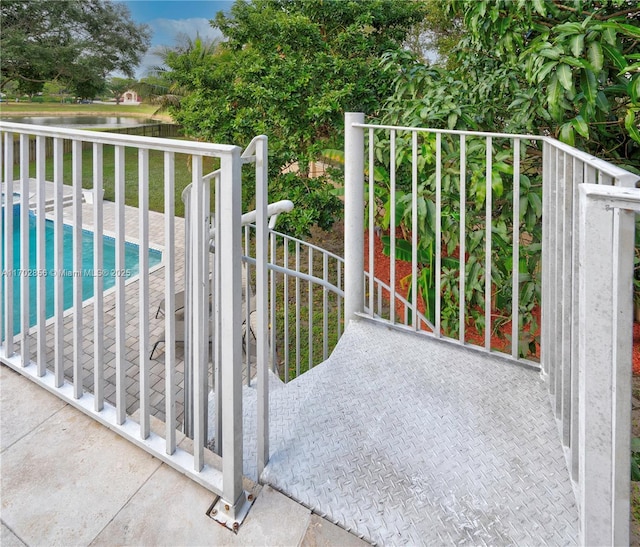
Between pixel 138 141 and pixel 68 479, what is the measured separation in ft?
3.47

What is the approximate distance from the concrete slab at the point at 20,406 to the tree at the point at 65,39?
12.1m

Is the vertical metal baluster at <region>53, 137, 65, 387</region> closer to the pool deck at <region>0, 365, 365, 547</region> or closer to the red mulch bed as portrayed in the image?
the pool deck at <region>0, 365, 365, 547</region>

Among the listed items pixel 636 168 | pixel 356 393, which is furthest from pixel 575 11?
pixel 356 393

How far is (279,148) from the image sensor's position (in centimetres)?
640

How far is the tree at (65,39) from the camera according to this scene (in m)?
11.2

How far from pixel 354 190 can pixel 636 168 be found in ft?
6.65

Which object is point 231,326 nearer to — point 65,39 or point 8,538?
point 8,538

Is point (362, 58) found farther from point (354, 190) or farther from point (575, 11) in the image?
point (354, 190)

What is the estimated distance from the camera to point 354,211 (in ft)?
8.00

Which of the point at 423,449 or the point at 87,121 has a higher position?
the point at 87,121

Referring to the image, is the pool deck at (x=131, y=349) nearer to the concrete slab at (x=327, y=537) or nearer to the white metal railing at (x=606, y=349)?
the concrete slab at (x=327, y=537)

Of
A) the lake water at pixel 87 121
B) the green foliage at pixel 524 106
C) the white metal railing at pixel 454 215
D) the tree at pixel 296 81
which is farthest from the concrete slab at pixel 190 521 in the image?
the lake water at pixel 87 121

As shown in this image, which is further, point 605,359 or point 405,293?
point 405,293

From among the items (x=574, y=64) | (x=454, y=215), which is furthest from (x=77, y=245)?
(x=574, y=64)
